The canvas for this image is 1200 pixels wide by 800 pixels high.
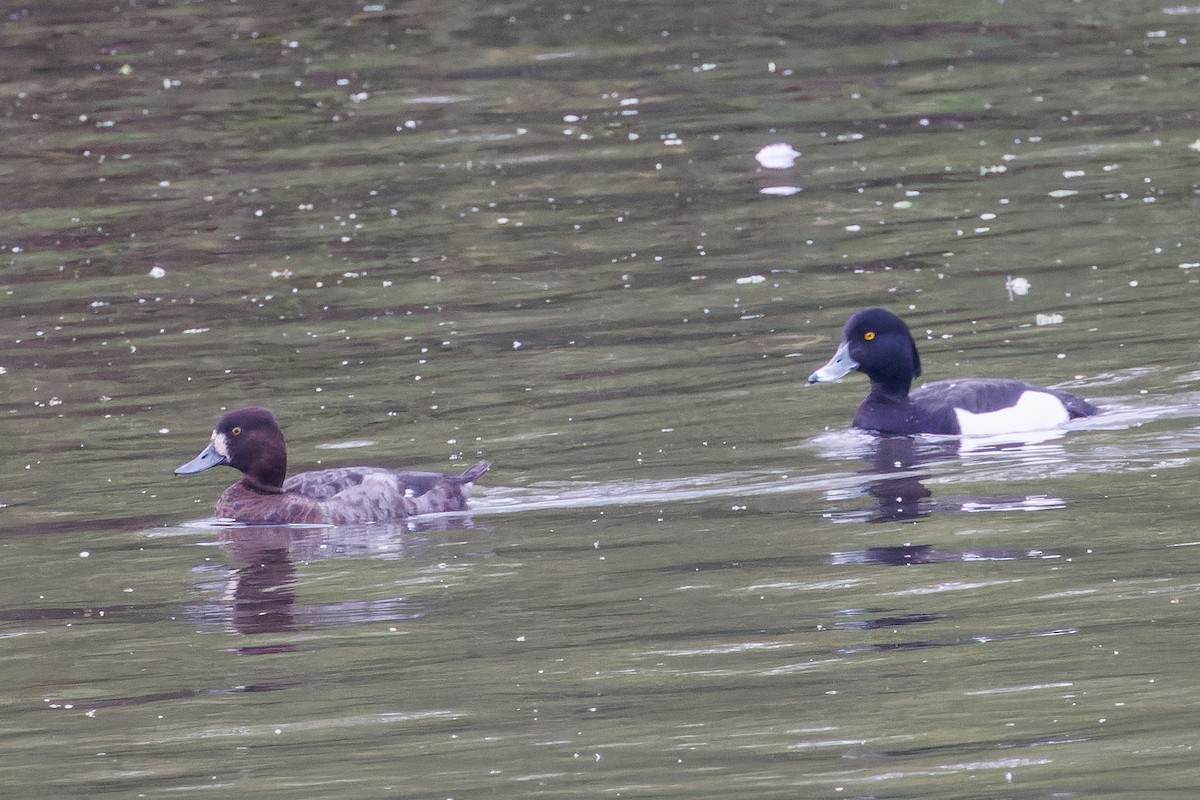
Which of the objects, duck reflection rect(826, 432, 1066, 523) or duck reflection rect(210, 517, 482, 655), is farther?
duck reflection rect(826, 432, 1066, 523)

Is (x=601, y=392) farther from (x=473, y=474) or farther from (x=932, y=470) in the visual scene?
(x=932, y=470)

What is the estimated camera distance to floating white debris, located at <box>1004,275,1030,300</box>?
15930 millimetres

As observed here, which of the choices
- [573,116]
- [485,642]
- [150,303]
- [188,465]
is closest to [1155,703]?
[485,642]

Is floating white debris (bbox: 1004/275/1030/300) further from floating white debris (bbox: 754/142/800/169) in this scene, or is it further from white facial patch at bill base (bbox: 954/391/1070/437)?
floating white debris (bbox: 754/142/800/169)

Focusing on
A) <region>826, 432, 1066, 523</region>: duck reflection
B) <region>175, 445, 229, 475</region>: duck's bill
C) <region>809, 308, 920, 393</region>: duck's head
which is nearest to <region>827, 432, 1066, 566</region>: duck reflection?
<region>826, 432, 1066, 523</region>: duck reflection

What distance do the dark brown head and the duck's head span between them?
3.32m

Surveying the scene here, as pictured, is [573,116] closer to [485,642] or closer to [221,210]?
[221,210]

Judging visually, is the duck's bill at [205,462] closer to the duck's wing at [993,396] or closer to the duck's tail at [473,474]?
the duck's tail at [473,474]

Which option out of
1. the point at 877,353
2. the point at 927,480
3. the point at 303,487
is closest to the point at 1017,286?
the point at 877,353

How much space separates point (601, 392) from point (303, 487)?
2630mm

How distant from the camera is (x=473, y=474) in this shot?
11586 mm

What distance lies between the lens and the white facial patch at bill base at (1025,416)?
40.7ft

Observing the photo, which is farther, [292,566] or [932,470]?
[932,470]

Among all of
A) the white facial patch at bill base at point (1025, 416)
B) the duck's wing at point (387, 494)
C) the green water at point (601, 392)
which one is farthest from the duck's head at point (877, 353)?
the duck's wing at point (387, 494)
